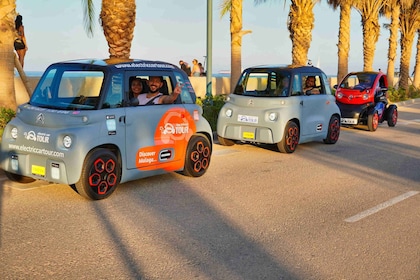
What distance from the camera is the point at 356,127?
16094 millimetres

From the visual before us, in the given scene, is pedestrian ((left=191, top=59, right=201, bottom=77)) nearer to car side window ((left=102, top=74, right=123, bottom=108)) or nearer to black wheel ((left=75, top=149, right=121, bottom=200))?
car side window ((left=102, top=74, right=123, bottom=108))

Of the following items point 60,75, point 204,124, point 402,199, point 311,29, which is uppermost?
point 311,29

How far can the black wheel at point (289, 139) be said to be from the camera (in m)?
10.5

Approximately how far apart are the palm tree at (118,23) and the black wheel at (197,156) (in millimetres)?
6368

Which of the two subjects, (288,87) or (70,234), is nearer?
(70,234)

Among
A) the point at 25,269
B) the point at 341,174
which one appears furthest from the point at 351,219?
the point at 25,269

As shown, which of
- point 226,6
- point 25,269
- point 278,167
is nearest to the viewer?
point 25,269

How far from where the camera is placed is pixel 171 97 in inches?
314

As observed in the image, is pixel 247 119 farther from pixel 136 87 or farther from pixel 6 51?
pixel 6 51

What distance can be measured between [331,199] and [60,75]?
4018 mm

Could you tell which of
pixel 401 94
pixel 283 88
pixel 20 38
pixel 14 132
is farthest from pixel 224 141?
pixel 401 94

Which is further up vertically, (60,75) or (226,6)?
(226,6)

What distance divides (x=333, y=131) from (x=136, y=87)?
6.03 metres

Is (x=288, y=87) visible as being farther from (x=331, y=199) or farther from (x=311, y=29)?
(x=311, y=29)
